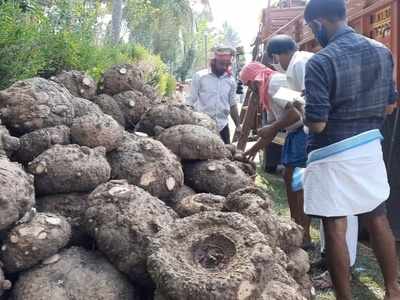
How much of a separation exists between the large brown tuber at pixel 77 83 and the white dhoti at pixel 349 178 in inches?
80.2

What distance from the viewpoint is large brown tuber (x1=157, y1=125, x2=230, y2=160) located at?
12.1 feet

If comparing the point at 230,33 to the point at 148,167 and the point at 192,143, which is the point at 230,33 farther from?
the point at 148,167

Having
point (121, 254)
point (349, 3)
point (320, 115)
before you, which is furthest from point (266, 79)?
point (121, 254)

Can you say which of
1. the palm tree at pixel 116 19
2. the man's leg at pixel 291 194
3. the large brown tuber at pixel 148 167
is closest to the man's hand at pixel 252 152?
the man's leg at pixel 291 194

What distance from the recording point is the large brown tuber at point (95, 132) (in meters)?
3.14

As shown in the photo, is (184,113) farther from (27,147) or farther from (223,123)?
(223,123)

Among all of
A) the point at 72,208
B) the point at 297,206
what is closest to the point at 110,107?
the point at 72,208

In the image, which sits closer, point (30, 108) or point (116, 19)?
point (30, 108)

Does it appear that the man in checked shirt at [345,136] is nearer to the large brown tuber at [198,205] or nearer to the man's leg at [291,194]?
the large brown tuber at [198,205]

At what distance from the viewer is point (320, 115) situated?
3.12m

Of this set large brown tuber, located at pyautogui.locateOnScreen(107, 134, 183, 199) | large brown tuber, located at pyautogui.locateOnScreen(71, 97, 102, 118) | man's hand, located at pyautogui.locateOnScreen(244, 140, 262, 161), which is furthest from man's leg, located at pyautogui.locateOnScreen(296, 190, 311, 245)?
large brown tuber, located at pyautogui.locateOnScreen(71, 97, 102, 118)

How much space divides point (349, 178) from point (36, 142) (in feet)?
6.57

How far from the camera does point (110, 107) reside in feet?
13.5

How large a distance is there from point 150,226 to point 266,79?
3008mm
